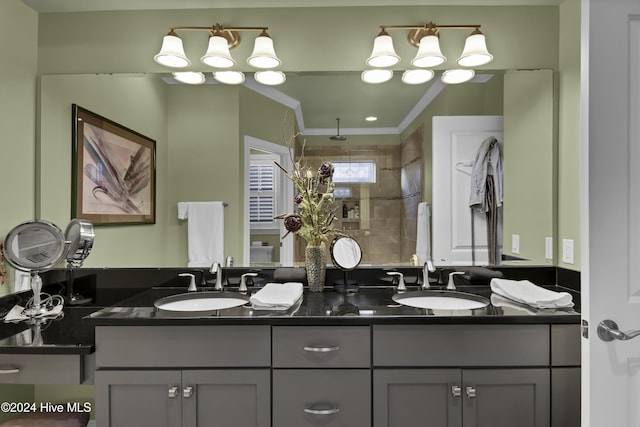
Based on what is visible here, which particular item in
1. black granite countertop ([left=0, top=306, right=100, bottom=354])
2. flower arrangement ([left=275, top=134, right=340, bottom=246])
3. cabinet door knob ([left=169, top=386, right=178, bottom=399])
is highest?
flower arrangement ([left=275, top=134, right=340, bottom=246])

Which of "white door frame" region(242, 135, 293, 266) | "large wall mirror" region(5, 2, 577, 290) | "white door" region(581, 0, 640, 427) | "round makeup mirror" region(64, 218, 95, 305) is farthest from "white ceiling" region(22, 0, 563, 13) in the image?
"round makeup mirror" region(64, 218, 95, 305)

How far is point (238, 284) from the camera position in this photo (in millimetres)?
2020

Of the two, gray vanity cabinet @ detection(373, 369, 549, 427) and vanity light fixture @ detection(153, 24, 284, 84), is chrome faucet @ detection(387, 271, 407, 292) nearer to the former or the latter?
gray vanity cabinet @ detection(373, 369, 549, 427)

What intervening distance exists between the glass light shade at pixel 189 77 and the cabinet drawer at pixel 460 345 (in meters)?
1.59

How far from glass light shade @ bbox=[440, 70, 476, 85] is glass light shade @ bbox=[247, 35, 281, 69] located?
0.91 m

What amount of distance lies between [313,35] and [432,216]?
46.8 inches

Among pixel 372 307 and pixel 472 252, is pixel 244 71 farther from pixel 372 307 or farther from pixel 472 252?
pixel 472 252

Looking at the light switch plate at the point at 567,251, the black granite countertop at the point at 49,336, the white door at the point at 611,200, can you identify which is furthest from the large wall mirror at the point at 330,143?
the white door at the point at 611,200

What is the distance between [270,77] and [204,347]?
1404 mm

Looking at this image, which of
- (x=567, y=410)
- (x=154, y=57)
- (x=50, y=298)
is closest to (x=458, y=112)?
(x=567, y=410)

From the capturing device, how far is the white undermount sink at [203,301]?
174 centimetres

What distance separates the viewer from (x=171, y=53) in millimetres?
1894

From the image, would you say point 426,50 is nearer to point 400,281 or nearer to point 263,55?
point 263,55

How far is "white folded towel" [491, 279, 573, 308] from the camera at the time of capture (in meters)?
1.50
